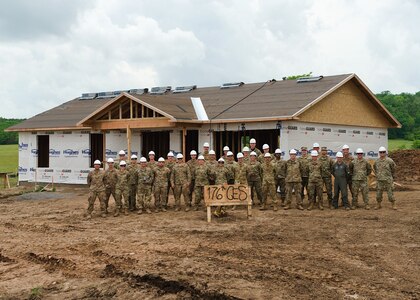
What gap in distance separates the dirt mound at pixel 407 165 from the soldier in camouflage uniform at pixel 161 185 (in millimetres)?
16912

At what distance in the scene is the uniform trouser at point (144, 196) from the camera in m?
17.1

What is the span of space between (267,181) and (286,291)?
9.04m

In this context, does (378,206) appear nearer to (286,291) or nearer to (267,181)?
(267,181)

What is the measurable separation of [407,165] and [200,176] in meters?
18.8

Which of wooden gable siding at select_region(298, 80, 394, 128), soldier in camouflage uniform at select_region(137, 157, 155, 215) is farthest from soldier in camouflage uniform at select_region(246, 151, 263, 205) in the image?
wooden gable siding at select_region(298, 80, 394, 128)

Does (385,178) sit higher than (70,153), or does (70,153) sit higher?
(70,153)

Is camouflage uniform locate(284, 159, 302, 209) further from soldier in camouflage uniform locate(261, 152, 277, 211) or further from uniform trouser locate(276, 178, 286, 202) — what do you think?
uniform trouser locate(276, 178, 286, 202)

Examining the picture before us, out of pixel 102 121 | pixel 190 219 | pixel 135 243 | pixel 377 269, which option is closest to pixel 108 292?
pixel 135 243

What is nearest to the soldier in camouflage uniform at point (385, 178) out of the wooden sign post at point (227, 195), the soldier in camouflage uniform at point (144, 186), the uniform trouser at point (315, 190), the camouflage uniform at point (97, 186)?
the uniform trouser at point (315, 190)

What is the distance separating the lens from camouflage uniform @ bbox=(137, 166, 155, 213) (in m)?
17.1

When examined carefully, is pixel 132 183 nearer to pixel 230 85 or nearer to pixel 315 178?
pixel 315 178

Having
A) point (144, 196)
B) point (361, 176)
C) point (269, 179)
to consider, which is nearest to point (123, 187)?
point (144, 196)

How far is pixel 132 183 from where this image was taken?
1727 cm

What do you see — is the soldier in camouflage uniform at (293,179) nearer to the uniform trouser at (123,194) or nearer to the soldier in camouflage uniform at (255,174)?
the soldier in camouflage uniform at (255,174)
